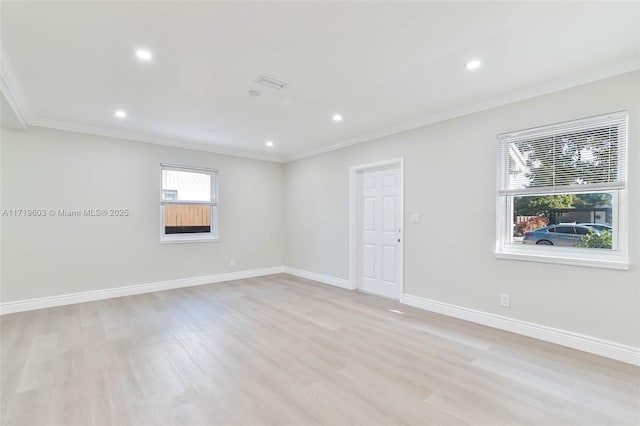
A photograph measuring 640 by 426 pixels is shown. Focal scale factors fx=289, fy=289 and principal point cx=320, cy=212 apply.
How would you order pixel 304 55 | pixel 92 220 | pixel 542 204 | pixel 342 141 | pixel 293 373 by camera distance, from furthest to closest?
1. pixel 342 141
2. pixel 92 220
3. pixel 542 204
4. pixel 304 55
5. pixel 293 373

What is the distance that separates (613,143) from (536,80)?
901 millimetres

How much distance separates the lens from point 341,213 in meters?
5.32

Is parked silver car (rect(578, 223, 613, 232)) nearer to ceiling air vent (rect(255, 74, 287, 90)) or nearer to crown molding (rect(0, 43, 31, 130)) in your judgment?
ceiling air vent (rect(255, 74, 287, 90))

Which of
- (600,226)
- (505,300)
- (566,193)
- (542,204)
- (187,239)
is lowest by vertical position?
(505,300)

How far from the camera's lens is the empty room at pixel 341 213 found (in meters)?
2.01

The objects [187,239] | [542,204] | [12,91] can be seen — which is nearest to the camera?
[12,91]

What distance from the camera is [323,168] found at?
5.70 m

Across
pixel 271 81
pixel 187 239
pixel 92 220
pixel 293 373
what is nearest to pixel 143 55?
pixel 271 81

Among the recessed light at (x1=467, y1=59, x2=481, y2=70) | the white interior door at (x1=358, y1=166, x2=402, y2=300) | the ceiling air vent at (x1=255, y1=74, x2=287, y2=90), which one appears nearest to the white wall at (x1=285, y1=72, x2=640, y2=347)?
the white interior door at (x1=358, y1=166, x2=402, y2=300)

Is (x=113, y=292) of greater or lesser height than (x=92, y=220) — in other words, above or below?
below

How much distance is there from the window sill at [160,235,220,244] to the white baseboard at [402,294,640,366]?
3945 millimetres

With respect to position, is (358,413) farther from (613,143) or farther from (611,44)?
(611,44)

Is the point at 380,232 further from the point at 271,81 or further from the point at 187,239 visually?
the point at 187,239

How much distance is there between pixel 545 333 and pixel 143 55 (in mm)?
4612
